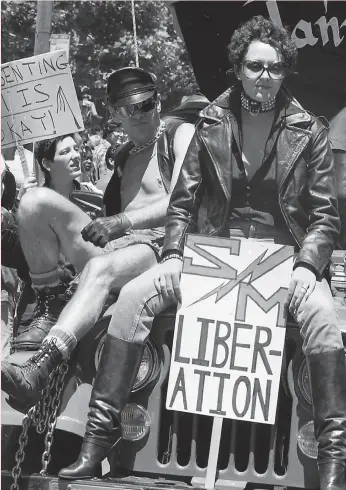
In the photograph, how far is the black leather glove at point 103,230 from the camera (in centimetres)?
538

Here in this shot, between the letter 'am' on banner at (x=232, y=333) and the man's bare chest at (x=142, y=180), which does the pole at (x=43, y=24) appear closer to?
the man's bare chest at (x=142, y=180)

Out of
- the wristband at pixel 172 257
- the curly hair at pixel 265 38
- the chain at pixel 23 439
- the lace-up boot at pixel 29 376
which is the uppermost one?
the curly hair at pixel 265 38

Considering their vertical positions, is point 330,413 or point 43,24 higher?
point 43,24

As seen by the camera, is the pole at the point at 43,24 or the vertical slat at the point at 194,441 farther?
the pole at the point at 43,24

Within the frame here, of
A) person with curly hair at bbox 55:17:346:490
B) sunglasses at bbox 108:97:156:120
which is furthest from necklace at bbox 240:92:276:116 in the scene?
sunglasses at bbox 108:97:156:120

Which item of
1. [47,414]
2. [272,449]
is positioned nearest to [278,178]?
[272,449]

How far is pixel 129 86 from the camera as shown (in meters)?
5.78

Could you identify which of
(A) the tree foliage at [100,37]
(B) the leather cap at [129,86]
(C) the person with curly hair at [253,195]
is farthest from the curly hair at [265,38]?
(A) the tree foliage at [100,37]

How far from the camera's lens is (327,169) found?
5.20m

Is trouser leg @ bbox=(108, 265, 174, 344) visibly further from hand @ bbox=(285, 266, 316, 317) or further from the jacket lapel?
the jacket lapel

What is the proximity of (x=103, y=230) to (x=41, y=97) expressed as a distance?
4.31ft

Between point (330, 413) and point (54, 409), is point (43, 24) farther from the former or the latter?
point (330, 413)

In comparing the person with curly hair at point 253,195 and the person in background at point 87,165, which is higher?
the person in background at point 87,165

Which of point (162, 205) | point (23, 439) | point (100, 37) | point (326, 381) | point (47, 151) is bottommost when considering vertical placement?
point (23, 439)
